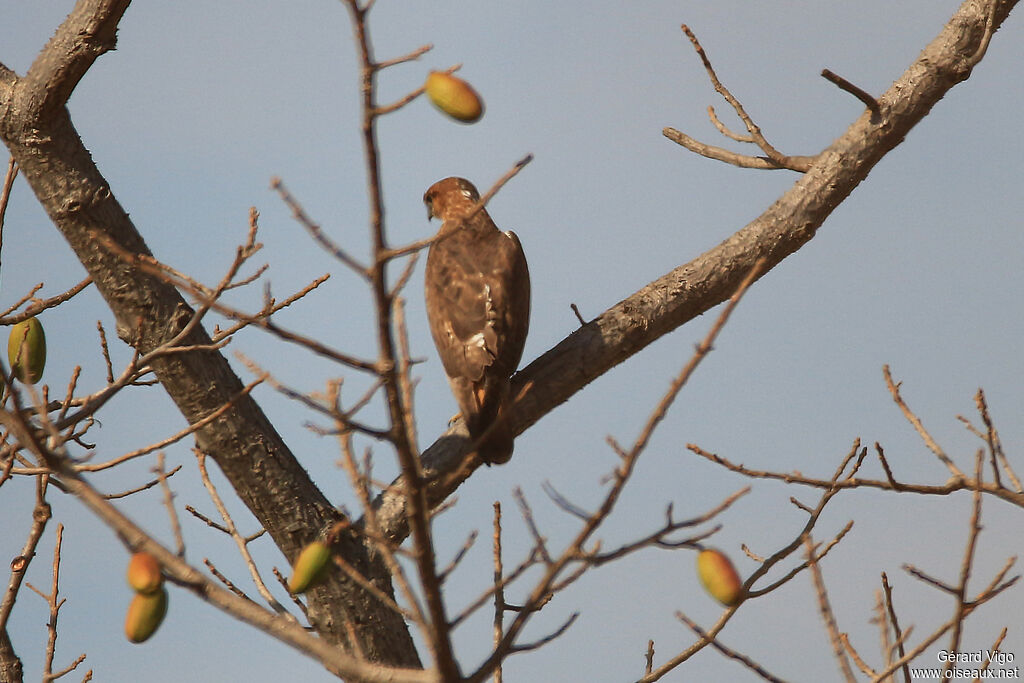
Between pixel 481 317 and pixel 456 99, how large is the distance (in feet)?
9.07

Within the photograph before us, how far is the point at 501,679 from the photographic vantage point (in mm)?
3656

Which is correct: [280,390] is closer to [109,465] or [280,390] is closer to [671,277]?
[109,465]

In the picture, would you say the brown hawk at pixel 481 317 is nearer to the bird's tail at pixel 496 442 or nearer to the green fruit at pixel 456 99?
the bird's tail at pixel 496 442

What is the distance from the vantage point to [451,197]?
20.3 ft

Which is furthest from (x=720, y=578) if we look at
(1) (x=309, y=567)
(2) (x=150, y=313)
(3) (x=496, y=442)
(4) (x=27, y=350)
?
(4) (x=27, y=350)

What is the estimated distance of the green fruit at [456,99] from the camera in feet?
6.80

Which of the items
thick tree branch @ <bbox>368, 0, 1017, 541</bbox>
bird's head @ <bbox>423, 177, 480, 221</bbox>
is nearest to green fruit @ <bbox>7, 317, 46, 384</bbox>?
thick tree branch @ <bbox>368, 0, 1017, 541</bbox>

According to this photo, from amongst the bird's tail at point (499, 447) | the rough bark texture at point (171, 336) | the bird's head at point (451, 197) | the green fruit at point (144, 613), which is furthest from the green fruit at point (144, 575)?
the bird's head at point (451, 197)

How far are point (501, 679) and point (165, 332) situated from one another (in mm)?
1692

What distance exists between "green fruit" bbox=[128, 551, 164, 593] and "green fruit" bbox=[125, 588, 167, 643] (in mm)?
19

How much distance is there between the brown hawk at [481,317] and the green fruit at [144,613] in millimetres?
2100

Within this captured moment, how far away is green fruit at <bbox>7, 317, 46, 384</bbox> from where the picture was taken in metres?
3.67

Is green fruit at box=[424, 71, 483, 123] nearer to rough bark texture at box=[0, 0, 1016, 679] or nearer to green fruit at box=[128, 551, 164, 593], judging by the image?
green fruit at box=[128, 551, 164, 593]

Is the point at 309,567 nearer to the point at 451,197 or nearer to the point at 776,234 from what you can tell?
the point at 776,234
